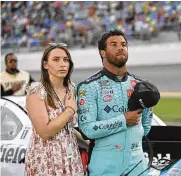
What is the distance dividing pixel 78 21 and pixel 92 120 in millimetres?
19396

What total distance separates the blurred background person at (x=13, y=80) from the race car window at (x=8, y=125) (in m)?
3.00

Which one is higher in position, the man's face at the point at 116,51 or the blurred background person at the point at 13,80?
the man's face at the point at 116,51

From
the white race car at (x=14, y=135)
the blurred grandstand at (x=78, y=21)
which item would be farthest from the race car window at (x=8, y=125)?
the blurred grandstand at (x=78, y=21)

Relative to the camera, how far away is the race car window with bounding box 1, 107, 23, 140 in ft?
20.1

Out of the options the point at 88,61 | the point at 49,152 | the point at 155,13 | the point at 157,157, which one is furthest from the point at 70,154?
the point at 155,13

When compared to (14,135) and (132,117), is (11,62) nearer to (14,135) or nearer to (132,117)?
(14,135)

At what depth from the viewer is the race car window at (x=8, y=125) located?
242 inches

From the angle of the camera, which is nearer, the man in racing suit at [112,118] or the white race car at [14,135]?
the man in racing suit at [112,118]

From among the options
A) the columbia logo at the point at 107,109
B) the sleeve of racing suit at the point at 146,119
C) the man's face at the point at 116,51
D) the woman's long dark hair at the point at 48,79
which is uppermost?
the man's face at the point at 116,51

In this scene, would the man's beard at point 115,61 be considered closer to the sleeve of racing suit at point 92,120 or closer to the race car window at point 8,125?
the sleeve of racing suit at point 92,120

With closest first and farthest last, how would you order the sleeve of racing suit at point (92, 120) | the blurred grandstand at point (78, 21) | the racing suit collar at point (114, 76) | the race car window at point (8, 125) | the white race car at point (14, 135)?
the sleeve of racing suit at point (92, 120) → the racing suit collar at point (114, 76) → the white race car at point (14, 135) → the race car window at point (8, 125) → the blurred grandstand at point (78, 21)

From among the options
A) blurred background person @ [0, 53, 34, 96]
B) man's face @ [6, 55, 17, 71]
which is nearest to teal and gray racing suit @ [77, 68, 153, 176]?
blurred background person @ [0, 53, 34, 96]

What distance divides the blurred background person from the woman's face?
5.66 m

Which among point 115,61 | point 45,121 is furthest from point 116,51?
point 45,121
